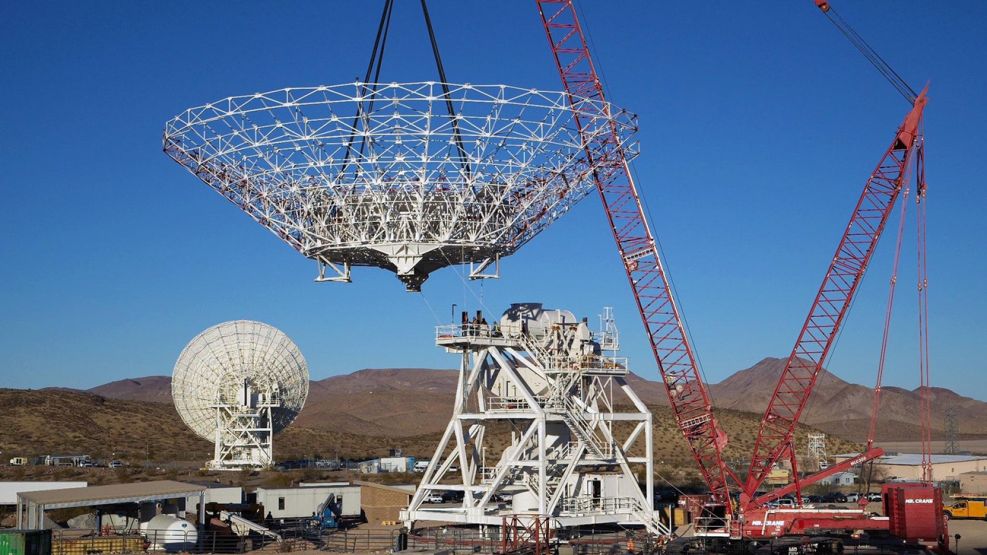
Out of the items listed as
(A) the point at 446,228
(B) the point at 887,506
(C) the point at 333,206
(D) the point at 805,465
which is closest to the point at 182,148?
(C) the point at 333,206

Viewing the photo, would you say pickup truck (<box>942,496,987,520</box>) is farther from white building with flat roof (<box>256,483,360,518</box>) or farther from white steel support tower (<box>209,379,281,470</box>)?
white steel support tower (<box>209,379,281,470</box>)

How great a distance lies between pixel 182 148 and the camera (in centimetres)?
4881

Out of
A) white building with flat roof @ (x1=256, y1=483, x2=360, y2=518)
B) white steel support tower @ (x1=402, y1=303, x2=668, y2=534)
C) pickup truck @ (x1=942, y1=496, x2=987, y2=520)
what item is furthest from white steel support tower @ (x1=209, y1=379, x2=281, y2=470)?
pickup truck @ (x1=942, y1=496, x2=987, y2=520)

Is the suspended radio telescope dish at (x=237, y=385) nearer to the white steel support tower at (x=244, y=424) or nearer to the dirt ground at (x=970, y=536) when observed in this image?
the white steel support tower at (x=244, y=424)

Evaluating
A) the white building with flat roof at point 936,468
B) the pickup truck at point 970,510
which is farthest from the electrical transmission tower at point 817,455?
the pickup truck at point 970,510

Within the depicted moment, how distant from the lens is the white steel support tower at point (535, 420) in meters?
50.4

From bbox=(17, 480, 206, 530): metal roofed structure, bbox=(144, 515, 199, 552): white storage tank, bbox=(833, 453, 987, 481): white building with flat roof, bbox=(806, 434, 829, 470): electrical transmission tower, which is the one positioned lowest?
bbox=(144, 515, 199, 552): white storage tank

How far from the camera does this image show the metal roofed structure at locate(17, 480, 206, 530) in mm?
44688

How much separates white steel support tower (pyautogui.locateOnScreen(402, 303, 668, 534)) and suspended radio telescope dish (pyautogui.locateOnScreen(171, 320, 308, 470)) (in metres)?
31.4

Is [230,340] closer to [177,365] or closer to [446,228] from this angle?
[177,365]

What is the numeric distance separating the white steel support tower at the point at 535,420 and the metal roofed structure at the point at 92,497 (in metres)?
9.65

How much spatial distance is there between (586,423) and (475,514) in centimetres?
647

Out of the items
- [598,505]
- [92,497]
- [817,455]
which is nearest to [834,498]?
[598,505]

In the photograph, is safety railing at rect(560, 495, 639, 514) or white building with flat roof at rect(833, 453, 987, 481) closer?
safety railing at rect(560, 495, 639, 514)
